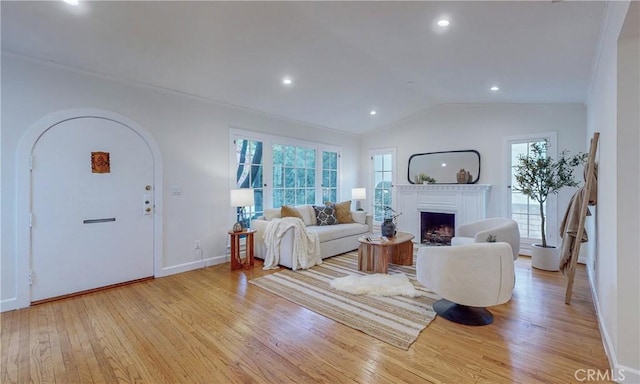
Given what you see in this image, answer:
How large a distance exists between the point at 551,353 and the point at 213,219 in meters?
4.08

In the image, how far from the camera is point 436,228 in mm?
5766

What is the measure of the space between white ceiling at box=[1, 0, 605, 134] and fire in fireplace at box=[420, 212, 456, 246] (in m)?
2.38

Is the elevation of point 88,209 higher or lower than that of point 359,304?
higher

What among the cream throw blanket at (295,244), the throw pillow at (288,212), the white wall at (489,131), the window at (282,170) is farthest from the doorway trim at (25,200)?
the white wall at (489,131)

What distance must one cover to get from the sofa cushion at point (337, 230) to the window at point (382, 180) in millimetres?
1377

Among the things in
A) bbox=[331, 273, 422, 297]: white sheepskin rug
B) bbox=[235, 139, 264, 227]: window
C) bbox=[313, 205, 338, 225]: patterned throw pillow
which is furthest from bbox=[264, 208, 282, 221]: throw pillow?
bbox=[331, 273, 422, 297]: white sheepskin rug

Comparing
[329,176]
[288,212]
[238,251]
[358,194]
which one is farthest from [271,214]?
[358,194]

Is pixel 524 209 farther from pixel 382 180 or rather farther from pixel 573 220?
pixel 382 180

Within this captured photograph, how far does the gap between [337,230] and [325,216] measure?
0.51 m

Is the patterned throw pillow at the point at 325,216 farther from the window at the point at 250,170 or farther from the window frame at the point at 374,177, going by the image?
the window frame at the point at 374,177

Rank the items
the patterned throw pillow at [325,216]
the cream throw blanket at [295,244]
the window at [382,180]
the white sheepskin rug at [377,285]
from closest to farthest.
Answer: the white sheepskin rug at [377,285] < the cream throw blanket at [295,244] < the patterned throw pillow at [325,216] < the window at [382,180]

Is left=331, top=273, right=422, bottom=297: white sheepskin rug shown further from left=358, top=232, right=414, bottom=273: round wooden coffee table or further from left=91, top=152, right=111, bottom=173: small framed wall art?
left=91, top=152, right=111, bottom=173: small framed wall art

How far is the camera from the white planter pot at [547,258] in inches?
157

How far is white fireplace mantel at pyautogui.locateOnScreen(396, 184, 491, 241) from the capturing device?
5195mm
